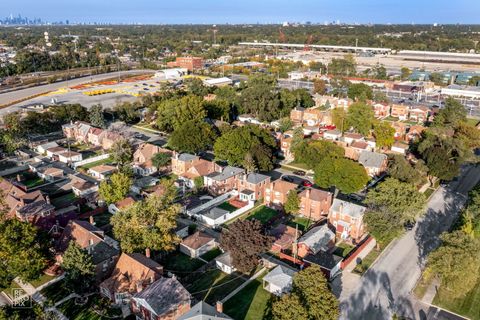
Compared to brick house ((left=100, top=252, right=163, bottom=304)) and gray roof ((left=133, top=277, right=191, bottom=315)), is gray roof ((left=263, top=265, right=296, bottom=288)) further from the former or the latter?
brick house ((left=100, top=252, right=163, bottom=304))

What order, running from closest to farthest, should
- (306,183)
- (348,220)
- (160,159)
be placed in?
(348,220)
(306,183)
(160,159)

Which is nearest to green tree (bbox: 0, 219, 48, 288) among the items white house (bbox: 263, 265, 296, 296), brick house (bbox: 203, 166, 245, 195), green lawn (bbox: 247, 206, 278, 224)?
white house (bbox: 263, 265, 296, 296)

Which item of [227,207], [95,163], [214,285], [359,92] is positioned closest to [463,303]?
[214,285]

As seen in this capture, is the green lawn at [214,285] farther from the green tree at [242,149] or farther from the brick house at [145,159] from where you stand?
the brick house at [145,159]

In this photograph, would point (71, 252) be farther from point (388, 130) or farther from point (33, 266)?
point (388, 130)

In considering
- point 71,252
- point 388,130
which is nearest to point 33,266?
point 71,252

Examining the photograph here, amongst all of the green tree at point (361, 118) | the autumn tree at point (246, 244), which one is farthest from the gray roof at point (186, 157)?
the green tree at point (361, 118)

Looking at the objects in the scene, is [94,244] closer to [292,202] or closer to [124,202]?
[124,202]
